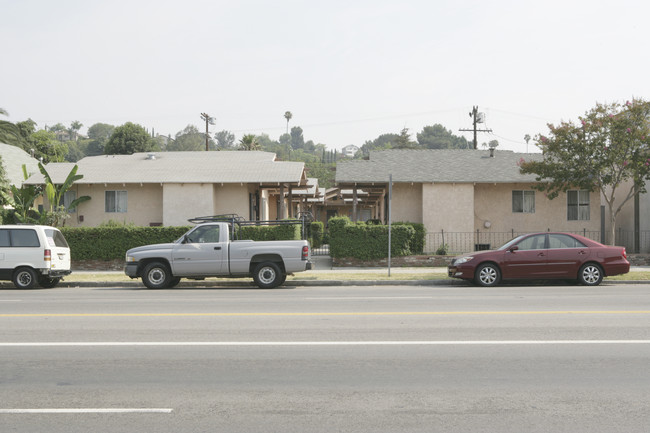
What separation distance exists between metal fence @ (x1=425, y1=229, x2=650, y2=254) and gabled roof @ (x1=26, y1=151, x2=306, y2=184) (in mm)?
6753

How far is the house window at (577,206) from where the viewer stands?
94.0 ft

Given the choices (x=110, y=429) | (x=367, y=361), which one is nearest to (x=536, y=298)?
(x=367, y=361)

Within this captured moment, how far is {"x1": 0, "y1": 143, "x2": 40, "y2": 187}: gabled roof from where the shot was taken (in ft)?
129

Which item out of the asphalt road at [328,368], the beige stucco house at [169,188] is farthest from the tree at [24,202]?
the asphalt road at [328,368]

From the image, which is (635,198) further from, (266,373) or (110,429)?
(110,429)

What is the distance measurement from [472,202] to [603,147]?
6.46 m

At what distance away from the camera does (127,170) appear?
3069 cm

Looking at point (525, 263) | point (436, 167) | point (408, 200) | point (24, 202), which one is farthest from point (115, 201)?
point (525, 263)

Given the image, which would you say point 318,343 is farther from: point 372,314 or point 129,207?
point 129,207

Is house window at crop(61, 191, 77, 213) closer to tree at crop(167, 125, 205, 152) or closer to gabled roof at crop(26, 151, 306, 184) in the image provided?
gabled roof at crop(26, 151, 306, 184)

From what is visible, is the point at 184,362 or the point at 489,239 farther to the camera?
the point at 489,239

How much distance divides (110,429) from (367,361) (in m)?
3.29

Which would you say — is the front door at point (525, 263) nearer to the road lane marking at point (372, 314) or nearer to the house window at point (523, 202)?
the road lane marking at point (372, 314)

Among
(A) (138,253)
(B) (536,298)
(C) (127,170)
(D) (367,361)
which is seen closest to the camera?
(D) (367,361)
